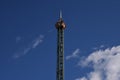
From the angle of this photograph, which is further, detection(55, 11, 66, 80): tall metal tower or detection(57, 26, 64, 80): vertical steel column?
detection(55, 11, 66, 80): tall metal tower

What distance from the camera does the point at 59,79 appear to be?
386ft

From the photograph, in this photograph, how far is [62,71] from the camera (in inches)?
4700

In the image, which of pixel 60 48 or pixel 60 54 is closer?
pixel 60 54

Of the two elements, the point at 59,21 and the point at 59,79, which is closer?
the point at 59,79

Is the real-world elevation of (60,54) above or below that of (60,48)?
below

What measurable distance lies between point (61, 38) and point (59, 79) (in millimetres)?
14889

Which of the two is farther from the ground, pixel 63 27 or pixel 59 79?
pixel 63 27

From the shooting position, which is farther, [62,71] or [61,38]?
[61,38]

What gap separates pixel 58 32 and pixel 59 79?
1667cm

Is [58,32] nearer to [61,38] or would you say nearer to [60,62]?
[61,38]

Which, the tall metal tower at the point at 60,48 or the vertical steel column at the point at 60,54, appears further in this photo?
the tall metal tower at the point at 60,48

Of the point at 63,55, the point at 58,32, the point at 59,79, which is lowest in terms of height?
the point at 59,79

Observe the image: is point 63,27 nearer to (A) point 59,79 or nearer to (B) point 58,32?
(B) point 58,32

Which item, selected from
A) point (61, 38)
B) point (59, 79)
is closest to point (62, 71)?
point (59, 79)
